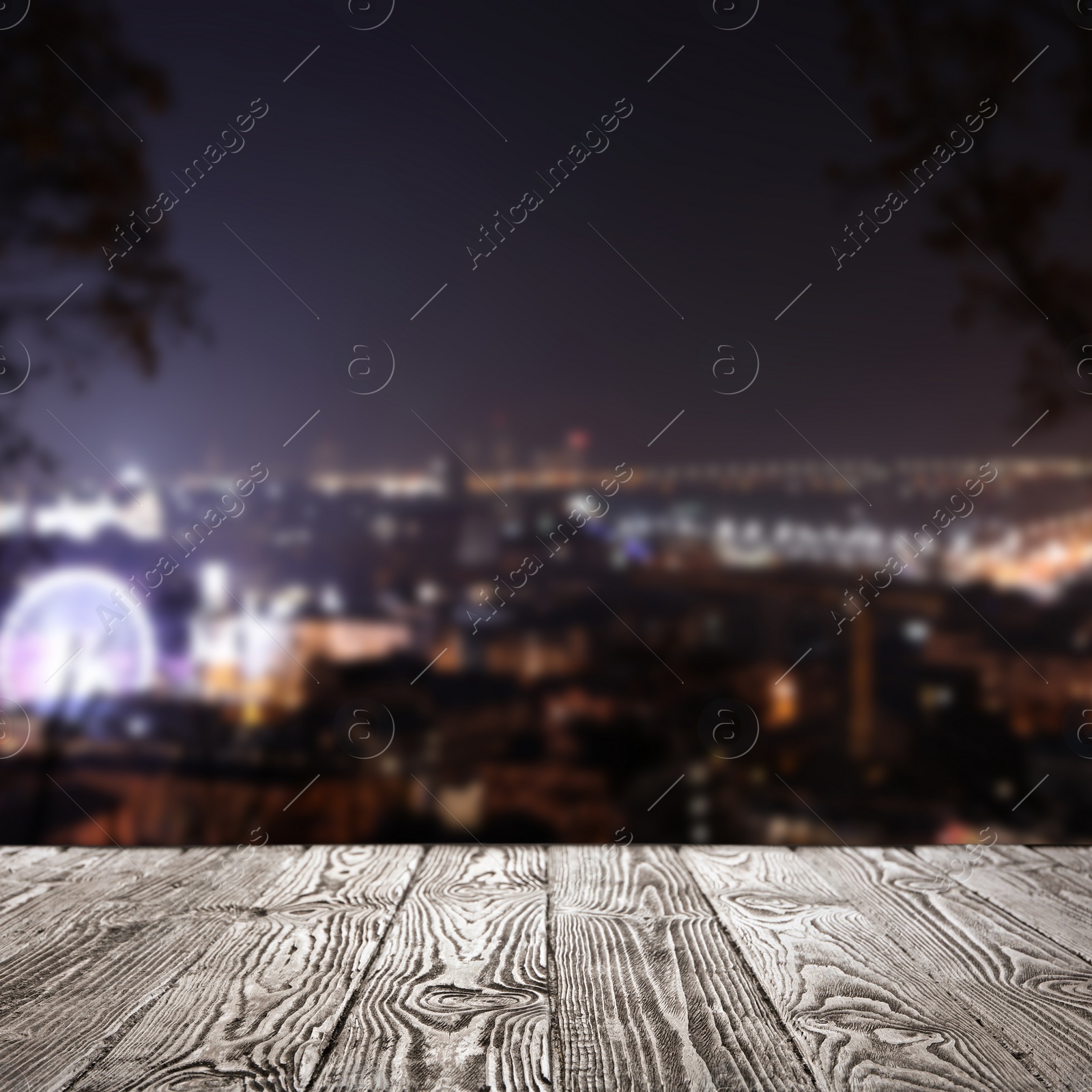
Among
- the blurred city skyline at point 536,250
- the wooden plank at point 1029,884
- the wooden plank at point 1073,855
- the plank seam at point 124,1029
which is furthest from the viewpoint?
the blurred city skyline at point 536,250

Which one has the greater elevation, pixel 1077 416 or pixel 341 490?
pixel 341 490

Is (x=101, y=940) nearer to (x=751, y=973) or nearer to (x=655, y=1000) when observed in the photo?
(x=655, y=1000)

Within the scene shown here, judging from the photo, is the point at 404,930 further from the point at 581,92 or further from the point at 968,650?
the point at 581,92

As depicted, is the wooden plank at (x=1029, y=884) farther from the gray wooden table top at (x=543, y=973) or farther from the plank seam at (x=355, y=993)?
the plank seam at (x=355, y=993)

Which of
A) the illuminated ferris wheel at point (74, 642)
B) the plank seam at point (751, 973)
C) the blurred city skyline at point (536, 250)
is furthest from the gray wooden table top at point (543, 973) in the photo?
the blurred city skyline at point (536, 250)

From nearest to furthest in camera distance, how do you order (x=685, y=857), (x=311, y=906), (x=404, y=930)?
(x=404, y=930)
(x=311, y=906)
(x=685, y=857)

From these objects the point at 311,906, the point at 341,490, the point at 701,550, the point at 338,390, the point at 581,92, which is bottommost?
the point at 311,906

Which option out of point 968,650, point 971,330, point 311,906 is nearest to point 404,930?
point 311,906
